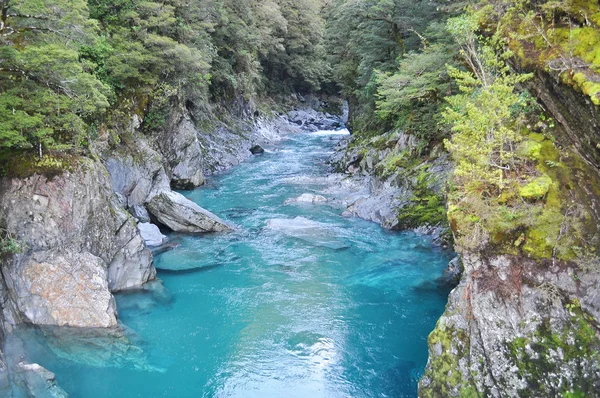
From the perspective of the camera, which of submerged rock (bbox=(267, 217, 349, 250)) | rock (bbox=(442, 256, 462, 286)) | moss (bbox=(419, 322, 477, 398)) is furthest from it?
submerged rock (bbox=(267, 217, 349, 250))

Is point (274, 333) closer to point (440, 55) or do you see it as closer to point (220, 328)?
point (220, 328)

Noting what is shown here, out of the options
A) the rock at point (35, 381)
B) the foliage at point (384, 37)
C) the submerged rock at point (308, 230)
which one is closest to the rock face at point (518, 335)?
the rock at point (35, 381)

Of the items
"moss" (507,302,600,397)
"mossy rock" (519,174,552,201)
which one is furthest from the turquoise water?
"mossy rock" (519,174,552,201)

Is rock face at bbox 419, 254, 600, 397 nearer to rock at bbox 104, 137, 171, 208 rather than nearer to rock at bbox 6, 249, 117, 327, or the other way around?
rock at bbox 6, 249, 117, 327

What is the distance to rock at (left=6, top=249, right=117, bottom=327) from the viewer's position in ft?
31.6

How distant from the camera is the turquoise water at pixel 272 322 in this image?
8617mm

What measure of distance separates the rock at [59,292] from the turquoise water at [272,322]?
0.42 m

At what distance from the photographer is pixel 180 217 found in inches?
643

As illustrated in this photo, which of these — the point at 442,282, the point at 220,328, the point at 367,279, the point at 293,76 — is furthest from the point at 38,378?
the point at 293,76

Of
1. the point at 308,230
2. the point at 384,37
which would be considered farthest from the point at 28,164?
the point at 384,37

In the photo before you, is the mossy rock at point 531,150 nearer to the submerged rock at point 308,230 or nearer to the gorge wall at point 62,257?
the submerged rock at point 308,230

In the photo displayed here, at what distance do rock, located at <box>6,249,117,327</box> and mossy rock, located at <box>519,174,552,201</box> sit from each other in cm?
870

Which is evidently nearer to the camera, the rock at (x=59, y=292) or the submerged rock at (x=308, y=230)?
the rock at (x=59, y=292)

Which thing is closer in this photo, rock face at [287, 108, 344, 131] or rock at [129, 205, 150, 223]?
rock at [129, 205, 150, 223]
